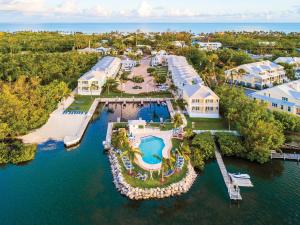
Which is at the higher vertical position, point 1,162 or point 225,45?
point 225,45

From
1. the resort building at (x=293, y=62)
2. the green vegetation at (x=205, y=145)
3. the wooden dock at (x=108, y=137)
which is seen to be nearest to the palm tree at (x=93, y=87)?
the wooden dock at (x=108, y=137)

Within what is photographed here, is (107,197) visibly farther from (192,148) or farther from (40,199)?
(192,148)

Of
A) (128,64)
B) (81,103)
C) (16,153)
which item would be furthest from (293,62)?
(16,153)

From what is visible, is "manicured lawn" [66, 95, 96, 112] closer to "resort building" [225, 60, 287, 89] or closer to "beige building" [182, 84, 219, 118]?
"beige building" [182, 84, 219, 118]

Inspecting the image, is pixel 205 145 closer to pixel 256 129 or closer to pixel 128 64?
pixel 256 129

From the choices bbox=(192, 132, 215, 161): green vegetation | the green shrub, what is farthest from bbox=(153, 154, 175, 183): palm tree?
the green shrub

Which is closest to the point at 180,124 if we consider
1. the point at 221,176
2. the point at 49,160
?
the point at 221,176
